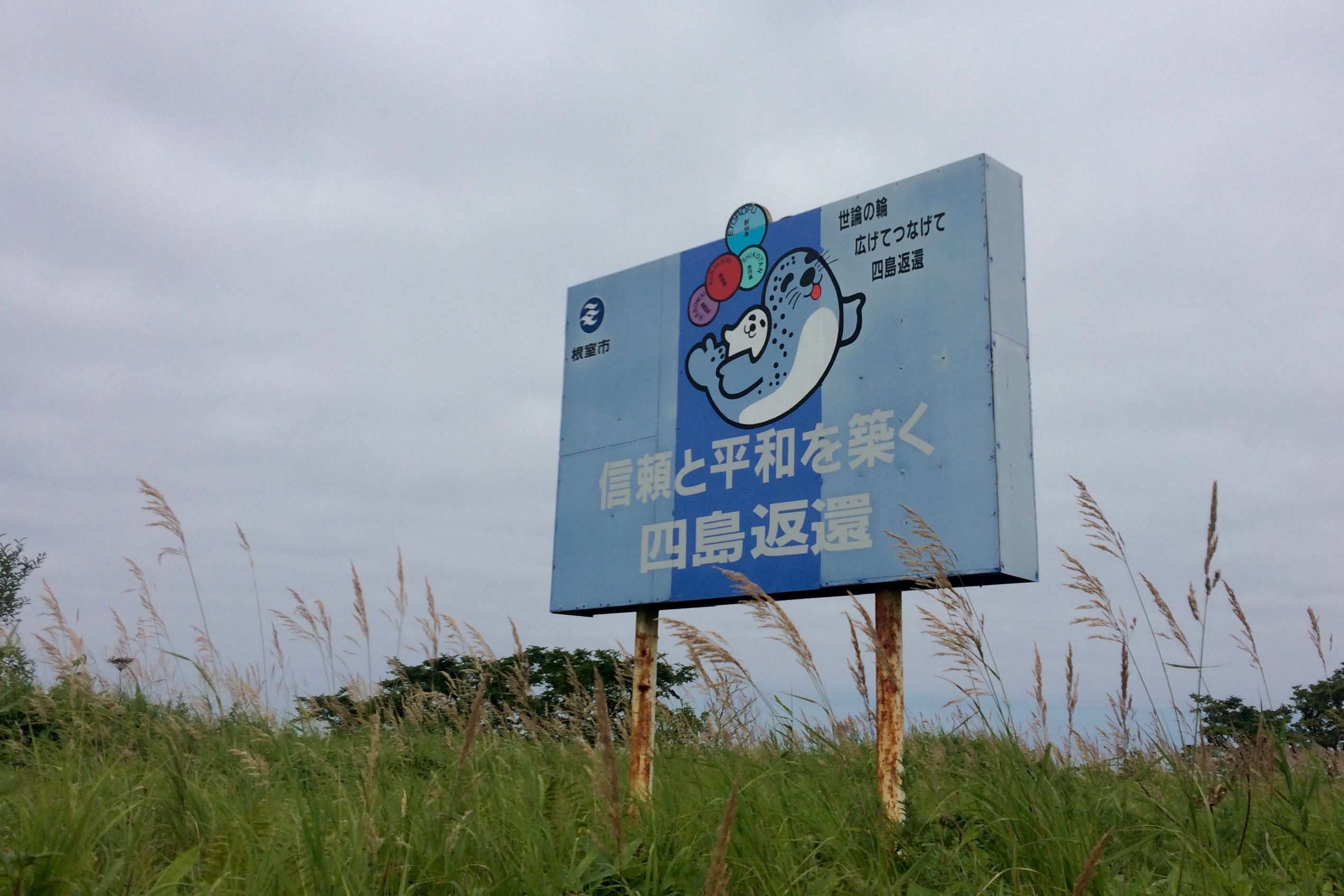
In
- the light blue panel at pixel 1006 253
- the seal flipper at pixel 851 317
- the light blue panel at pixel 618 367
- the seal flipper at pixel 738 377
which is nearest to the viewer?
the light blue panel at pixel 1006 253

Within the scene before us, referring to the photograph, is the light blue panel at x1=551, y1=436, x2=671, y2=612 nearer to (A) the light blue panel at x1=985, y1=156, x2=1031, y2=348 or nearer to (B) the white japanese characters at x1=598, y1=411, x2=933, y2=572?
(B) the white japanese characters at x1=598, y1=411, x2=933, y2=572

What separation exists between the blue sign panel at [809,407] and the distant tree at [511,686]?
775 mm

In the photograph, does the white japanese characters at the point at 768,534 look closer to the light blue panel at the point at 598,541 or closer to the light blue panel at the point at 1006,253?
the light blue panel at the point at 598,541

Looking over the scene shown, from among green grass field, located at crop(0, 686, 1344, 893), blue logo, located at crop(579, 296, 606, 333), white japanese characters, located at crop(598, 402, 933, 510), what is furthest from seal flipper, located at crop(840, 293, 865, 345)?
green grass field, located at crop(0, 686, 1344, 893)

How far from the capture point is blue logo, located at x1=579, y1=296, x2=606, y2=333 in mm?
6246

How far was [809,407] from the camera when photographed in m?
4.96

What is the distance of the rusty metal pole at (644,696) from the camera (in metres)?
4.99

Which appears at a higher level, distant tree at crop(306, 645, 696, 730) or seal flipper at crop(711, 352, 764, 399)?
seal flipper at crop(711, 352, 764, 399)

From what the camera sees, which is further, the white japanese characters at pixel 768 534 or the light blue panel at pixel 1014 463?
the white japanese characters at pixel 768 534

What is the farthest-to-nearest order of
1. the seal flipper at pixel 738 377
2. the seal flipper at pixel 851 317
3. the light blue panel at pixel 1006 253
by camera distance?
the seal flipper at pixel 738 377 → the seal flipper at pixel 851 317 → the light blue panel at pixel 1006 253

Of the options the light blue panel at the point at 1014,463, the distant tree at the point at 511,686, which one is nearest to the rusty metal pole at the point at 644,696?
the distant tree at the point at 511,686

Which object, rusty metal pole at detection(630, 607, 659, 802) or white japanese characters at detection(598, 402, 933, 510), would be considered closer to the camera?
white japanese characters at detection(598, 402, 933, 510)

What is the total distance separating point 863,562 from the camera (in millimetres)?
4484

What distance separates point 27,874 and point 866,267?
13.9ft
